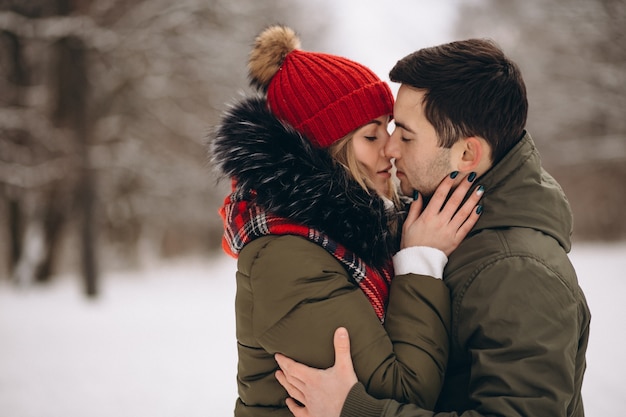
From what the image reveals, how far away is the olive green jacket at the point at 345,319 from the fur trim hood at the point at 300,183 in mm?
123

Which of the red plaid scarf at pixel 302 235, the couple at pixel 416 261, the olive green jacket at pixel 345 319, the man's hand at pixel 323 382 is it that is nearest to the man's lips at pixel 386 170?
the couple at pixel 416 261

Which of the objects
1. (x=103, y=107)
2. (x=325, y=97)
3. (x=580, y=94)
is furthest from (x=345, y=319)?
(x=580, y=94)

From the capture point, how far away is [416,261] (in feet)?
6.07

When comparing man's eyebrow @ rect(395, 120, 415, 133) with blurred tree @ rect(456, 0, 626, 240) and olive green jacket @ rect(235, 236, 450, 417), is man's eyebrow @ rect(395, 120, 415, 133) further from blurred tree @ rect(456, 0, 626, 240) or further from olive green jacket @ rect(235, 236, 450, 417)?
blurred tree @ rect(456, 0, 626, 240)

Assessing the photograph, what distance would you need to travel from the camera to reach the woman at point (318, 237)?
1.69 m

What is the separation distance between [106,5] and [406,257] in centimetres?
966

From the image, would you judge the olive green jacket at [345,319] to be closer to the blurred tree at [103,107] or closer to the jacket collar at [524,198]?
the jacket collar at [524,198]

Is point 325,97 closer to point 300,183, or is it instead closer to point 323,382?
point 300,183

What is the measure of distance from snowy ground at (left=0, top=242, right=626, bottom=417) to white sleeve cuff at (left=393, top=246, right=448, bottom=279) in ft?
12.4

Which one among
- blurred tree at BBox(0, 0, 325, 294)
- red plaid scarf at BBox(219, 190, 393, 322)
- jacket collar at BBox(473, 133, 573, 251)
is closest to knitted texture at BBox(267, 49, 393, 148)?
red plaid scarf at BBox(219, 190, 393, 322)

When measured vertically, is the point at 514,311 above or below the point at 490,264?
below

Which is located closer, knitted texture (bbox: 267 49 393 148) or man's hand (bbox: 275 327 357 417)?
man's hand (bbox: 275 327 357 417)

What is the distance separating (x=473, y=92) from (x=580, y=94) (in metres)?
16.2

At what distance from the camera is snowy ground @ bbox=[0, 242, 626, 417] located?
17.5 ft
